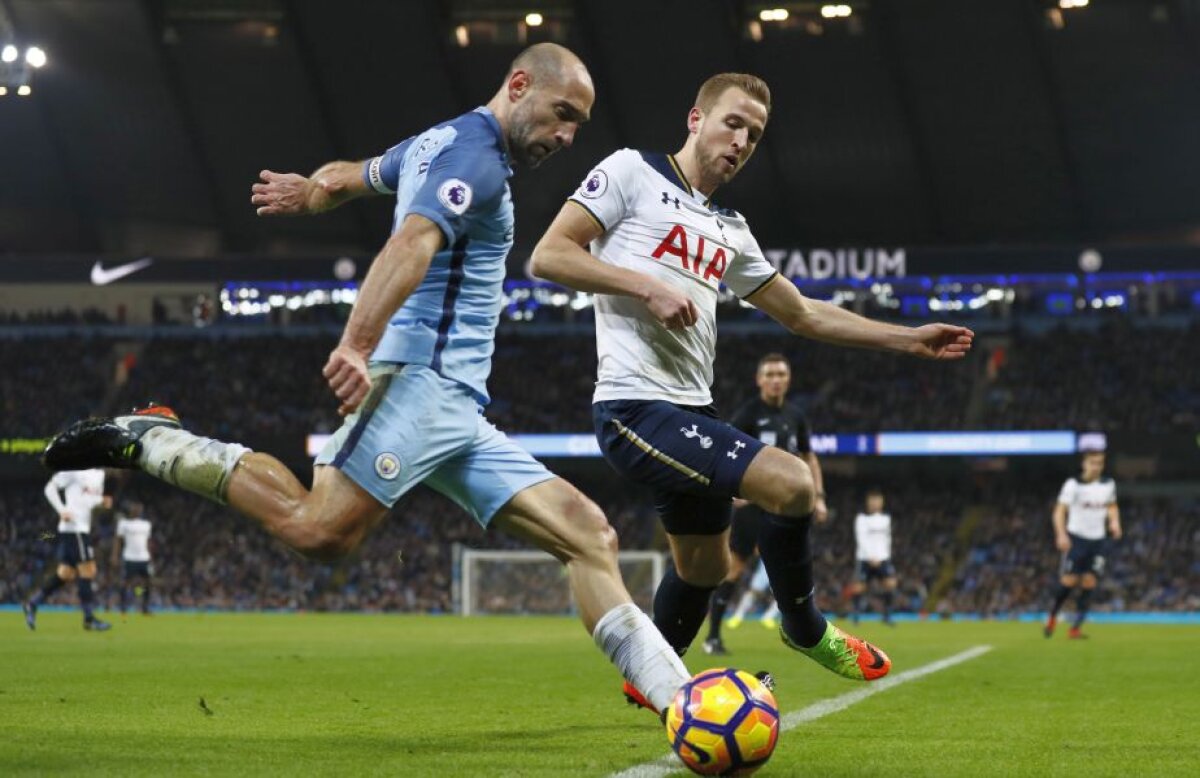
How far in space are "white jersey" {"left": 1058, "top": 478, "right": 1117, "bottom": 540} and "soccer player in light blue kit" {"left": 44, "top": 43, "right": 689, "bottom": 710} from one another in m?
14.3

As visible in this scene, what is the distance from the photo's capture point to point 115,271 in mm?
34500

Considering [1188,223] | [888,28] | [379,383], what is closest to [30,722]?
[379,383]

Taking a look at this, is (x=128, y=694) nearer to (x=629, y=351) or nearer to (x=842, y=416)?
(x=629, y=351)

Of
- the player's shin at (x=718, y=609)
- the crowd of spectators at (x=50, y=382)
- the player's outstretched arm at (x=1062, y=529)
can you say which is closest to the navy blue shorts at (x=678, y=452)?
the player's shin at (x=718, y=609)

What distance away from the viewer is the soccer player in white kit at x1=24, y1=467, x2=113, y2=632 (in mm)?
18469

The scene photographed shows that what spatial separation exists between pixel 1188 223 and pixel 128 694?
30.1 m

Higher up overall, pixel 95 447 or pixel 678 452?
pixel 95 447

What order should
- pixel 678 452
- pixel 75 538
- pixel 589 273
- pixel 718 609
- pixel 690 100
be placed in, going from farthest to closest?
pixel 690 100, pixel 75 538, pixel 718 609, pixel 678 452, pixel 589 273

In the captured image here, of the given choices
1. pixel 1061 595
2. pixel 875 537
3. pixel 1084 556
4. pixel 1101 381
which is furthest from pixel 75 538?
pixel 1101 381

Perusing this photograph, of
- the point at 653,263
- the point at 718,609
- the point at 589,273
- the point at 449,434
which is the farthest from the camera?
the point at 718,609

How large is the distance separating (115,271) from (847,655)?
3044 cm

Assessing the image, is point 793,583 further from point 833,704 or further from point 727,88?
point 727,88

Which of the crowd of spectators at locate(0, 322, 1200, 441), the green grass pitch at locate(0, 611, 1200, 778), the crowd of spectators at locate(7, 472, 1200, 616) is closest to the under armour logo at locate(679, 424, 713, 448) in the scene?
the green grass pitch at locate(0, 611, 1200, 778)

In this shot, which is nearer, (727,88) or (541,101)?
(541,101)
